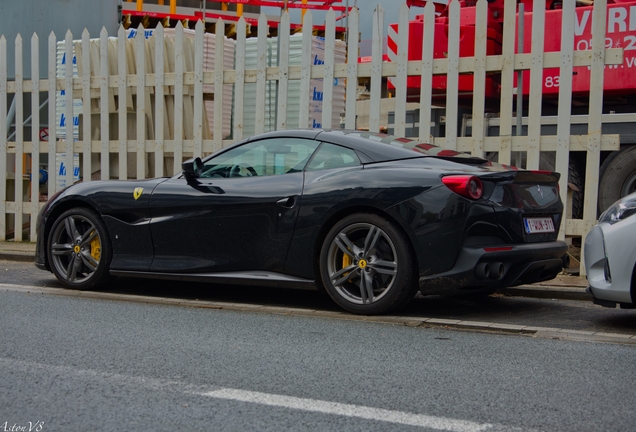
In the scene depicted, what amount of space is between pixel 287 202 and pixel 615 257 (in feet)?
7.28

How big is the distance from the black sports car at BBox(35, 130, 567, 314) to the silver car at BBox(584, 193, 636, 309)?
44 cm

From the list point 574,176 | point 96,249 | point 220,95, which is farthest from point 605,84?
point 96,249

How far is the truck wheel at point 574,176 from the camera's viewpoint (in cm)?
851

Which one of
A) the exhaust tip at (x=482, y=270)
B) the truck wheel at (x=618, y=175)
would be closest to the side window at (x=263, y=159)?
the exhaust tip at (x=482, y=270)

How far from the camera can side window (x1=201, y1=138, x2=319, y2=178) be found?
6.08 metres

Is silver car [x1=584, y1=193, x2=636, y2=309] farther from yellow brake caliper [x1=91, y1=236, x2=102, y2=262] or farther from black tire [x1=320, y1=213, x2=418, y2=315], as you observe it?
yellow brake caliper [x1=91, y1=236, x2=102, y2=262]

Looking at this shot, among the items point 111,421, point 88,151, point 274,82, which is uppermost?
point 274,82

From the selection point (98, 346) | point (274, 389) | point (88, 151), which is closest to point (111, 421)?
point (274, 389)

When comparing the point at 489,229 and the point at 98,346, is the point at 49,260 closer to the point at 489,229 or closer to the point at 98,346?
the point at 98,346

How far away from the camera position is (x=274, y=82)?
9383mm

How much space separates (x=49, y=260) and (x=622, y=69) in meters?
6.77

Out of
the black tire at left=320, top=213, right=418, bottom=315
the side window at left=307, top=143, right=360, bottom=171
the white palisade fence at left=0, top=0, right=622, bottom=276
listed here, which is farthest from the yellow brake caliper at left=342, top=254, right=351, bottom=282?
the white palisade fence at left=0, top=0, right=622, bottom=276

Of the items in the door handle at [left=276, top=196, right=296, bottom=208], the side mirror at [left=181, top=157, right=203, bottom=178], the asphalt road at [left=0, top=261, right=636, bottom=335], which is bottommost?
the asphalt road at [left=0, top=261, right=636, bottom=335]

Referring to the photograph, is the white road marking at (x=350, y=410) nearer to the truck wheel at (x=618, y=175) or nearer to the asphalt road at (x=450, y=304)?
the asphalt road at (x=450, y=304)
